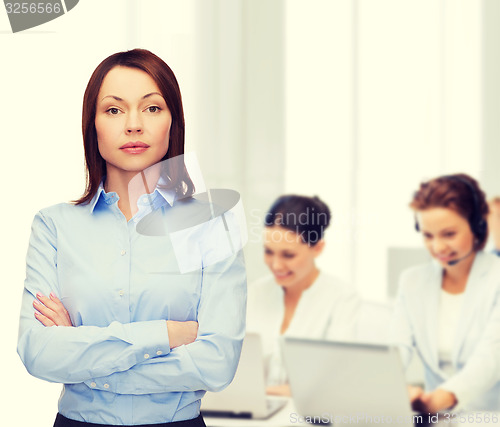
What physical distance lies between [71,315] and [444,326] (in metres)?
1.59

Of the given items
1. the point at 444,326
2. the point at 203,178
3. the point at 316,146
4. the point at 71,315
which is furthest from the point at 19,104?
the point at 444,326

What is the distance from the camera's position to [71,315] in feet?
4.33

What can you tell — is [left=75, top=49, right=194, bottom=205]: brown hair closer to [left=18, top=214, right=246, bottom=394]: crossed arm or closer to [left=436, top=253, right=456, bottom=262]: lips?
[left=18, top=214, right=246, bottom=394]: crossed arm

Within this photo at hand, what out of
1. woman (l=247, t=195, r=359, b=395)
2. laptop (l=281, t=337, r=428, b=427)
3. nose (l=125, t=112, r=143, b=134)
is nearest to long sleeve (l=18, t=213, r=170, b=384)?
nose (l=125, t=112, r=143, b=134)

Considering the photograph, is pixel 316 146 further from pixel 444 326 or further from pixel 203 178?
pixel 444 326

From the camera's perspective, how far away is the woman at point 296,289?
2.54 metres

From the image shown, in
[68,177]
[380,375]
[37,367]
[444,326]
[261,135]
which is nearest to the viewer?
[37,367]

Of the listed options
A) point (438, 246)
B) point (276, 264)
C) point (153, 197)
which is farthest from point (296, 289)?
point (153, 197)

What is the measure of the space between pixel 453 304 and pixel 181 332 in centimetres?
151

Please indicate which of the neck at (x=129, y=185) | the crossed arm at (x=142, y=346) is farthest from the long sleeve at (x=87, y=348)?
the neck at (x=129, y=185)

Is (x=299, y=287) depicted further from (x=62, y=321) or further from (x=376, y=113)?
(x=62, y=321)

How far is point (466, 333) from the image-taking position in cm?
243

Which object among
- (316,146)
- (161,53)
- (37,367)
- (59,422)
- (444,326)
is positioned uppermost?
(161,53)

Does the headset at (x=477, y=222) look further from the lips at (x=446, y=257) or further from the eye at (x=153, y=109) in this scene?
the eye at (x=153, y=109)
